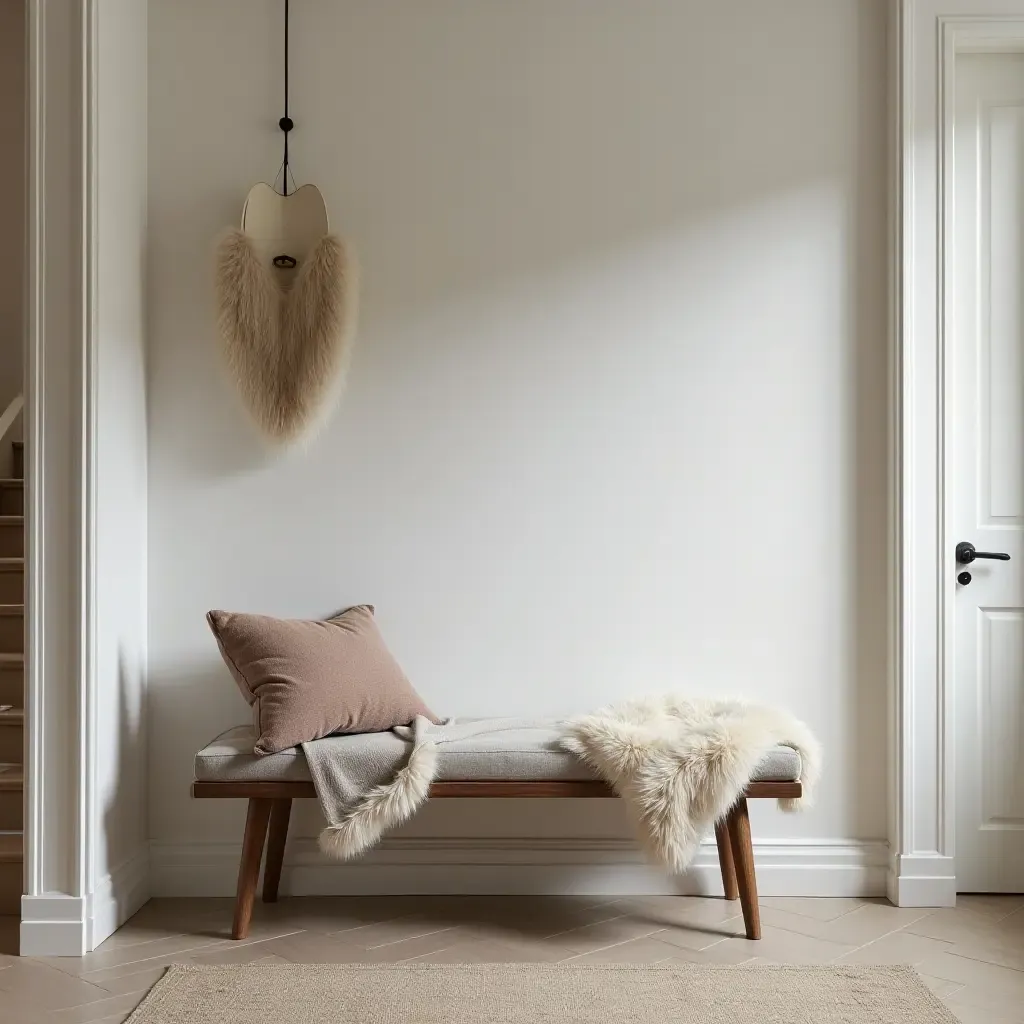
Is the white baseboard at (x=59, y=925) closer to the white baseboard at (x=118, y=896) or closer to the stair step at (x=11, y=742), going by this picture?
the white baseboard at (x=118, y=896)

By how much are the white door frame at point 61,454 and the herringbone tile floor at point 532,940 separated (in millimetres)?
220

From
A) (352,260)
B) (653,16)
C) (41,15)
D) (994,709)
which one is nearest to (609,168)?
(653,16)

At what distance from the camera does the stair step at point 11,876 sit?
2648mm

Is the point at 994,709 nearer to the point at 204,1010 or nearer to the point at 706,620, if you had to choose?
the point at 706,620

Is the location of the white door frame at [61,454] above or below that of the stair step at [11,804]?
above

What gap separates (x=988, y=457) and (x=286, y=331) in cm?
208

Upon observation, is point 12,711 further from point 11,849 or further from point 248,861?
point 248,861

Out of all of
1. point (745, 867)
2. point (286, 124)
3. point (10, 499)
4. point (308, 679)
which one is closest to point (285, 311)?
point (286, 124)

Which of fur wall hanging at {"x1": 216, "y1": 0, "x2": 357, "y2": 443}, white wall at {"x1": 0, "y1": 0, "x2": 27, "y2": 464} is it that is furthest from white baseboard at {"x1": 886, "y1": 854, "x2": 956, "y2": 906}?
white wall at {"x1": 0, "y1": 0, "x2": 27, "y2": 464}

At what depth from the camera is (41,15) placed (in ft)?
8.21

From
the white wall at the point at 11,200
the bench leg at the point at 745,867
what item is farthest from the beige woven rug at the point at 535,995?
the white wall at the point at 11,200

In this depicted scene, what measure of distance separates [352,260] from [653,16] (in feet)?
3.74

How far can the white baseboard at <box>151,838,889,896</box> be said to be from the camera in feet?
9.40

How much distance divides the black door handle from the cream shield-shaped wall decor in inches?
73.3
